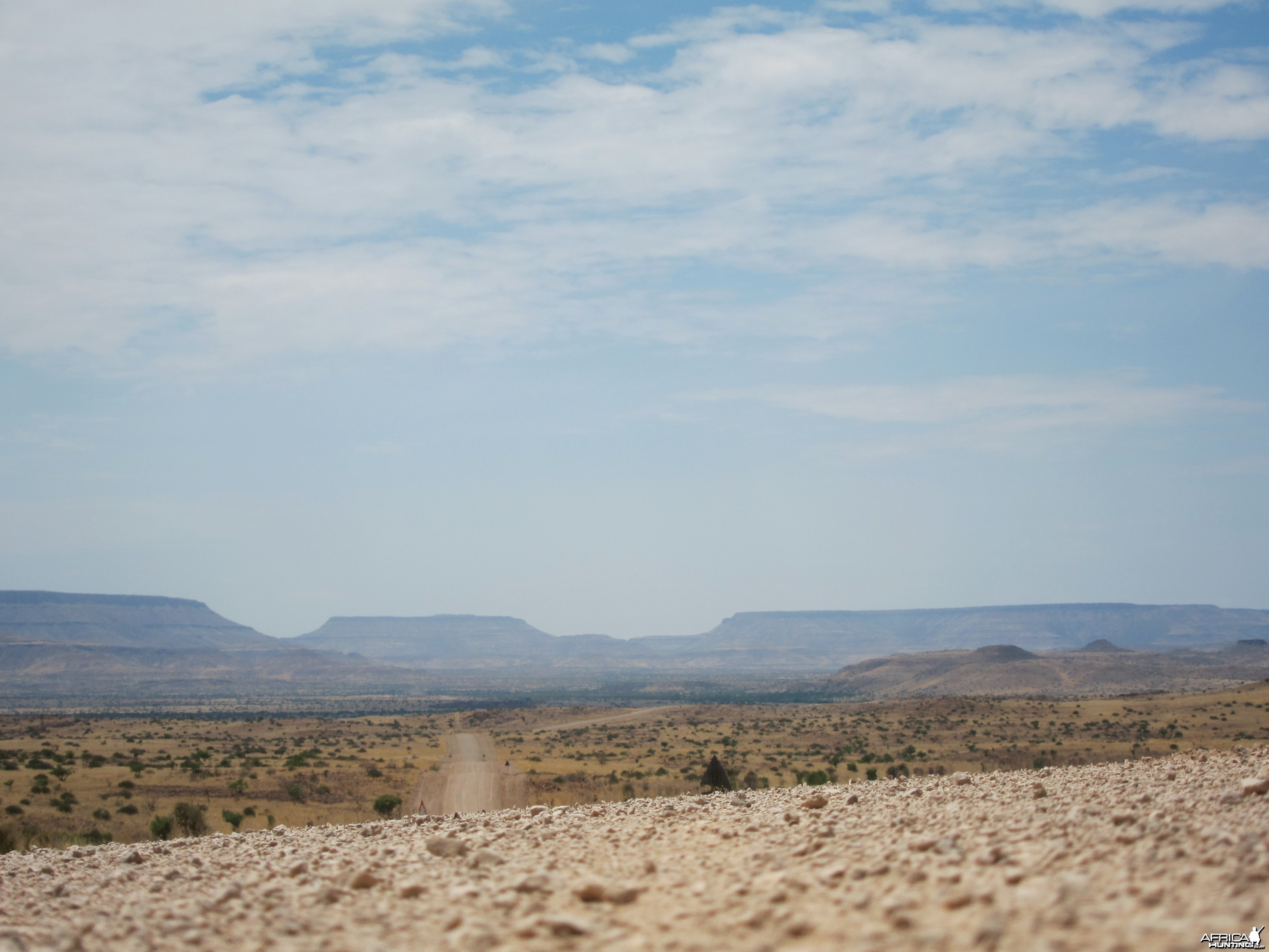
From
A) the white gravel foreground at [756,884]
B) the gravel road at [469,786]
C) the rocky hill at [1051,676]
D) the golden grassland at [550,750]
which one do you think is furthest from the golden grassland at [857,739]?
the rocky hill at [1051,676]

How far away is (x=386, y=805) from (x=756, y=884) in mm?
25567

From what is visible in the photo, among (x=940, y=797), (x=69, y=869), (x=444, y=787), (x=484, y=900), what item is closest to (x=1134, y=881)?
(x=484, y=900)

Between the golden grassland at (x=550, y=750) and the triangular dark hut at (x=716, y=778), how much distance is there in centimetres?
702

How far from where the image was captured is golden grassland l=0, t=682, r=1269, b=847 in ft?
116

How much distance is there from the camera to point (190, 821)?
28.1 meters

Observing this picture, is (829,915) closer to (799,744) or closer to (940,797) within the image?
(940,797)

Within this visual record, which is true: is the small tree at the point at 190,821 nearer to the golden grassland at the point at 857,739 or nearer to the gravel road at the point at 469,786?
the gravel road at the point at 469,786

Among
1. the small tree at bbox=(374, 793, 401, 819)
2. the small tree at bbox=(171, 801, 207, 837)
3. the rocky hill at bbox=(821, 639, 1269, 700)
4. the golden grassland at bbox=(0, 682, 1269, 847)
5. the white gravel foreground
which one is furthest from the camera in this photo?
the rocky hill at bbox=(821, 639, 1269, 700)

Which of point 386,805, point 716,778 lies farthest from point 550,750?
point 716,778

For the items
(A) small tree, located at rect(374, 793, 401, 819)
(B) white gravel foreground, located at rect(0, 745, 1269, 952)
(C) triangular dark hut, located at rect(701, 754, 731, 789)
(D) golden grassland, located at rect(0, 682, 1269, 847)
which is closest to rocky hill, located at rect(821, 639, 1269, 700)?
(D) golden grassland, located at rect(0, 682, 1269, 847)

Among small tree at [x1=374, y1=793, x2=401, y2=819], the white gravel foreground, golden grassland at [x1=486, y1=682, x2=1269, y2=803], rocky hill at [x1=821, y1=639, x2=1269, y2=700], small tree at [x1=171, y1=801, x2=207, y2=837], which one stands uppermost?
the white gravel foreground

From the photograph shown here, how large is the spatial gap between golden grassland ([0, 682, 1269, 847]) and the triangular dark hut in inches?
276

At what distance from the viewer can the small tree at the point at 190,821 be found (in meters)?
27.5

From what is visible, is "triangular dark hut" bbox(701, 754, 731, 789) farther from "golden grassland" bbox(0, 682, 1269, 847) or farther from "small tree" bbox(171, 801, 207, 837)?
"small tree" bbox(171, 801, 207, 837)
